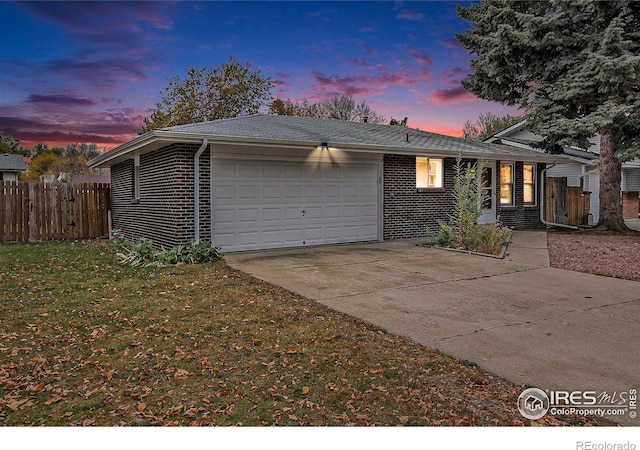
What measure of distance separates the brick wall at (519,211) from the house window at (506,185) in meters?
0.17

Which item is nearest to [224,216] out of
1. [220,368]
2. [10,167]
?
[220,368]

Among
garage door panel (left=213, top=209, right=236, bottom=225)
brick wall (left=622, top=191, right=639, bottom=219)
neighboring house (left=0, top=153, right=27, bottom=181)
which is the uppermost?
neighboring house (left=0, top=153, right=27, bottom=181)

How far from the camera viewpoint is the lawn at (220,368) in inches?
122

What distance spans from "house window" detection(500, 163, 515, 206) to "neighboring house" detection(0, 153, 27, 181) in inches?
1111

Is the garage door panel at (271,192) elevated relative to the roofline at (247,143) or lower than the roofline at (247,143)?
lower

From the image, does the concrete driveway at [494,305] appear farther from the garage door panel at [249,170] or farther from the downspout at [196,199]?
the garage door panel at [249,170]

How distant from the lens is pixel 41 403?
3248mm

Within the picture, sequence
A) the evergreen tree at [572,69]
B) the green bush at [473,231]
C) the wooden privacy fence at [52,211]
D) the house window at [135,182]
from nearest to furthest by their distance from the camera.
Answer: the green bush at [473,231], the evergreen tree at [572,69], the house window at [135,182], the wooden privacy fence at [52,211]

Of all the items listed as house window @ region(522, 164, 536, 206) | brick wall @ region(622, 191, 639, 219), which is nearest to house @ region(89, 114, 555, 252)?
house window @ region(522, 164, 536, 206)

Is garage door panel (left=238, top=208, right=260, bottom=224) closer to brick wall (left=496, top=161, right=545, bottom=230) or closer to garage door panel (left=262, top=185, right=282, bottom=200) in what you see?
Result: garage door panel (left=262, top=185, right=282, bottom=200)

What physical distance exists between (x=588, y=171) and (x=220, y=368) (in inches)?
761

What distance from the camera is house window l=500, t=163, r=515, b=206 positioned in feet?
51.8

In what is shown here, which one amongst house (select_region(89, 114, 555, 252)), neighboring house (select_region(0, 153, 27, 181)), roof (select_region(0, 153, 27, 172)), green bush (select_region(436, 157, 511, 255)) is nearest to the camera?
house (select_region(89, 114, 555, 252))

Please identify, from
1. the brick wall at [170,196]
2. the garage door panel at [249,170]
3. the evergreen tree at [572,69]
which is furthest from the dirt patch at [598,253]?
the brick wall at [170,196]
